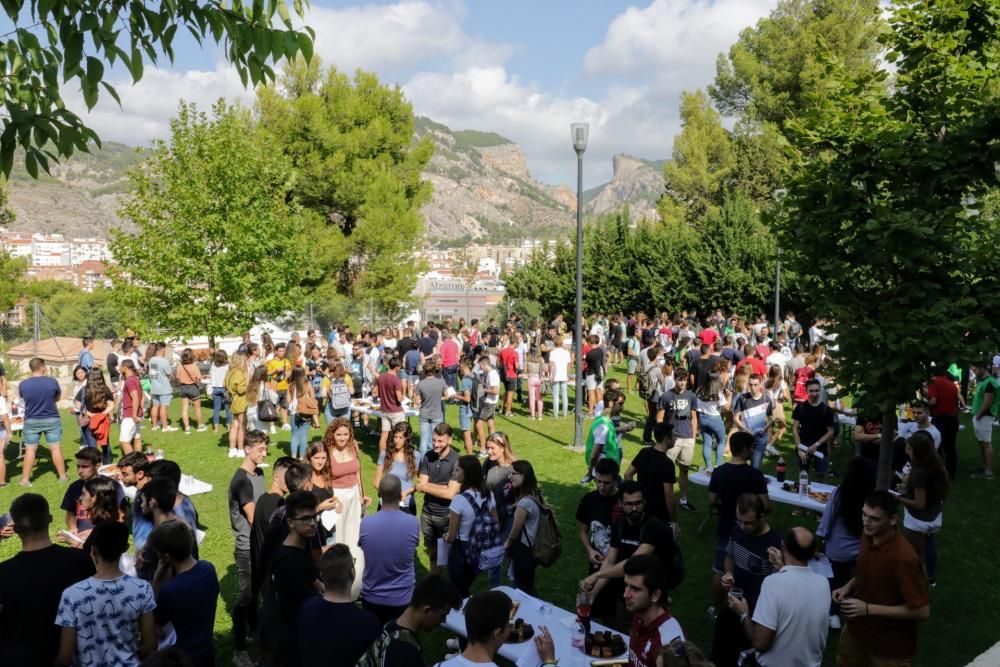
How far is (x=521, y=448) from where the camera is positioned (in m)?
13.2

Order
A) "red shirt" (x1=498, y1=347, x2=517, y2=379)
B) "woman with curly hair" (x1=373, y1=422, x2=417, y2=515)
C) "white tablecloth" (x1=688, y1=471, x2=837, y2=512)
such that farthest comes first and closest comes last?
"red shirt" (x1=498, y1=347, x2=517, y2=379) → "white tablecloth" (x1=688, y1=471, x2=837, y2=512) → "woman with curly hair" (x1=373, y1=422, x2=417, y2=515)

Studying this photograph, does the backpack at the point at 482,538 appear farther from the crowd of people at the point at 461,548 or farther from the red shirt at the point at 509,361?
the red shirt at the point at 509,361

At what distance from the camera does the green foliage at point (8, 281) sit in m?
30.5

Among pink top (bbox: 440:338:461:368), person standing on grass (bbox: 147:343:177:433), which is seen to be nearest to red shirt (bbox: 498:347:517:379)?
pink top (bbox: 440:338:461:368)

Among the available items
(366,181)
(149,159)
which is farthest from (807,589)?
(366,181)

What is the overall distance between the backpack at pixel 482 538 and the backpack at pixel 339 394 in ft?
20.8

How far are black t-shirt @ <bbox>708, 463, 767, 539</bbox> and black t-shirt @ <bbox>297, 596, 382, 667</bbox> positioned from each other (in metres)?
3.59

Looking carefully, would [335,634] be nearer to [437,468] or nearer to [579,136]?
[437,468]

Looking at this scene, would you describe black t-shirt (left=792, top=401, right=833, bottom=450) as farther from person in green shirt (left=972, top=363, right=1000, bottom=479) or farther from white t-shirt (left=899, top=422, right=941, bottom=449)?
person in green shirt (left=972, top=363, right=1000, bottom=479)

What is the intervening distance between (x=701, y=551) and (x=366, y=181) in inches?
1160

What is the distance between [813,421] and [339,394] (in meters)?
6.97

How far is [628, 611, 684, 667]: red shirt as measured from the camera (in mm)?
3928

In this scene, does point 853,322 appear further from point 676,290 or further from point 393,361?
point 676,290

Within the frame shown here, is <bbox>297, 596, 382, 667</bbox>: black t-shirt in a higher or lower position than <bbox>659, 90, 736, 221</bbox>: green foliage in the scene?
lower
